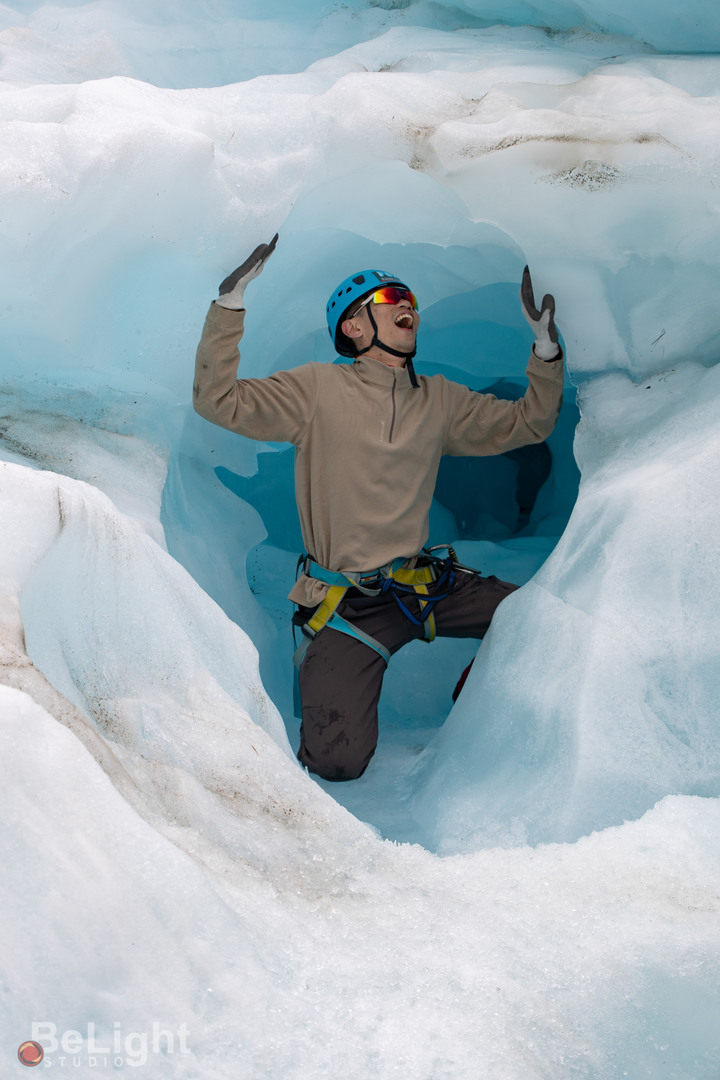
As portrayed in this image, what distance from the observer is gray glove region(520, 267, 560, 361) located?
2086mm

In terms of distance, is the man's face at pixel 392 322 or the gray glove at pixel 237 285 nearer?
the gray glove at pixel 237 285

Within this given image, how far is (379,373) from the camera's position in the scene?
220 centimetres

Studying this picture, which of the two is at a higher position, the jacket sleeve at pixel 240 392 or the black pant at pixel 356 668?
the jacket sleeve at pixel 240 392

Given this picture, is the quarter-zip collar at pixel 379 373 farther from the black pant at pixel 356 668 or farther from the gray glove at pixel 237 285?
the black pant at pixel 356 668

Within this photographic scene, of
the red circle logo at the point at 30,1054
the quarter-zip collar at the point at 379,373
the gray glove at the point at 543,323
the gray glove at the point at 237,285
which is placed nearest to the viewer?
the red circle logo at the point at 30,1054

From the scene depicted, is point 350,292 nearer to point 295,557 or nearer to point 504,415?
point 504,415

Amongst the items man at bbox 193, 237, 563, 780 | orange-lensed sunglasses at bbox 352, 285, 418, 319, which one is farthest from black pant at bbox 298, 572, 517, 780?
orange-lensed sunglasses at bbox 352, 285, 418, 319

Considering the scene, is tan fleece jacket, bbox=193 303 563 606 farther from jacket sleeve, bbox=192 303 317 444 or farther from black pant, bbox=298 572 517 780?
black pant, bbox=298 572 517 780

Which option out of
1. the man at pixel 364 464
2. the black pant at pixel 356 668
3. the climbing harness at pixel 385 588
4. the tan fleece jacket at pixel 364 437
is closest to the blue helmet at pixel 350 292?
the man at pixel 364 464

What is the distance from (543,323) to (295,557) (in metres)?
1.53

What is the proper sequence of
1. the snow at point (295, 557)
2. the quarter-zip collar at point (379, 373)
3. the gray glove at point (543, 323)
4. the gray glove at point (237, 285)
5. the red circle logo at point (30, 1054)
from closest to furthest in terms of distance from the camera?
the red circle logo at point (30, 1054) < the snow at point (295, 557) < the gray glove at point (237, 285) < the gray glove at point (543, 323) < the quarter-zip collar at point (379, 373)

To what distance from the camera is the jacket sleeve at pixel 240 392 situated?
1.96 metres

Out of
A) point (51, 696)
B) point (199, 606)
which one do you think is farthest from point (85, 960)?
point (199, 606)

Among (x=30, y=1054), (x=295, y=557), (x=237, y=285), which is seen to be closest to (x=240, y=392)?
(x=237, y=285)
